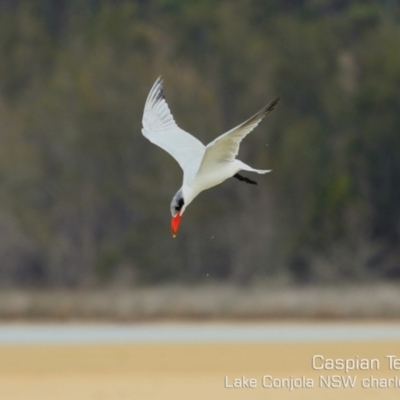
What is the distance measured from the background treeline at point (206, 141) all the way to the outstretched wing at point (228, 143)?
755 inches

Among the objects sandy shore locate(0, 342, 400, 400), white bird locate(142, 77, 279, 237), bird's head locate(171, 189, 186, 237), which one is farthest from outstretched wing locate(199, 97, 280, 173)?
sandy shore locate(0, 342, 400, 400)

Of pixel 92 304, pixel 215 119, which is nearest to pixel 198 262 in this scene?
pixel 215 119

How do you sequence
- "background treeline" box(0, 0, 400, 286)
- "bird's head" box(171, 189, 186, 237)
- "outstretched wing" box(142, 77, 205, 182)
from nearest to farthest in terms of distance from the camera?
"bird's head" box(171, 189, 186, 237), "outstretched wing" box(142, 77, 205, 182), "background treeline" box(0, 0, 400, 286)

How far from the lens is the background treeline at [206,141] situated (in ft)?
102

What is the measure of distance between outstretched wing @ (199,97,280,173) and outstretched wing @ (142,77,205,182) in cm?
45

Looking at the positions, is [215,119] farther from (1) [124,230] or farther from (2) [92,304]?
(2) [92,304]

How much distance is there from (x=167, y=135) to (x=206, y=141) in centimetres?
2001

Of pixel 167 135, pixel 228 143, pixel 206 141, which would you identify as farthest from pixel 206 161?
pixel 206 141

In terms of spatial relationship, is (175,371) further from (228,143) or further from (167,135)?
(228,143)

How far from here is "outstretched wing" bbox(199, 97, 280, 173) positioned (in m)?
9.14

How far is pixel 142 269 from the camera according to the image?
30797mm

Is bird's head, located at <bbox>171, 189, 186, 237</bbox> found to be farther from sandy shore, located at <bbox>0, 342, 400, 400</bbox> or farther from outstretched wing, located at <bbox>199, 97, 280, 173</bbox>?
sandy shore, located at <bbox>0, 342, 400, 400</bbox>

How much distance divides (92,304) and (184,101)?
852 cm

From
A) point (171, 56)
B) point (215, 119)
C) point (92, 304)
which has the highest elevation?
point (171, 56)
